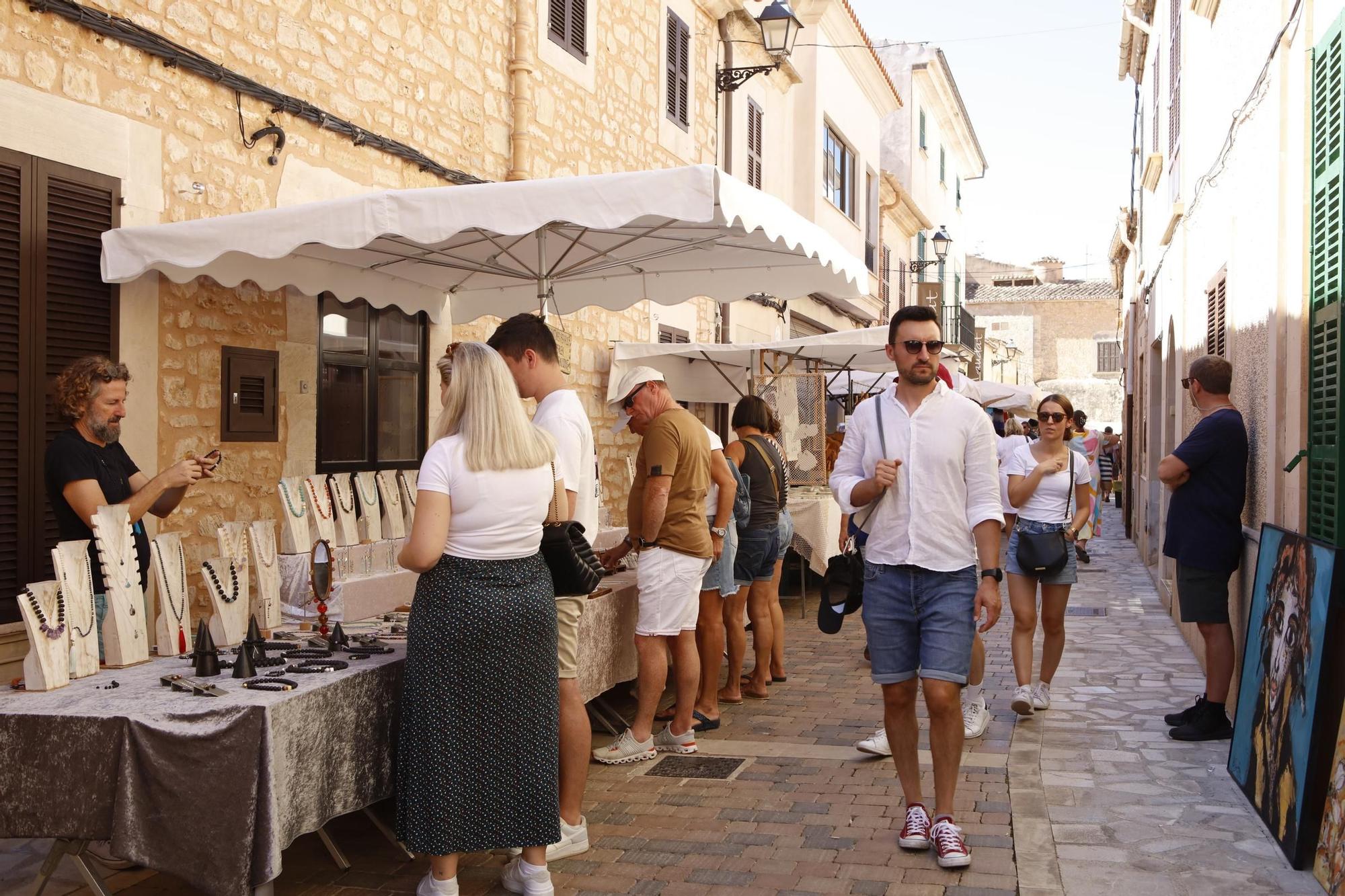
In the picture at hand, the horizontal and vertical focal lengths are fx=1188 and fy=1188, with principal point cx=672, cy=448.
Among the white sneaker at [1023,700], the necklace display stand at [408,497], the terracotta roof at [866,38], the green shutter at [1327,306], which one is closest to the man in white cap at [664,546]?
the white sneaker at [1023,700]

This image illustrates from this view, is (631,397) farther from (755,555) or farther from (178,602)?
(178,602)

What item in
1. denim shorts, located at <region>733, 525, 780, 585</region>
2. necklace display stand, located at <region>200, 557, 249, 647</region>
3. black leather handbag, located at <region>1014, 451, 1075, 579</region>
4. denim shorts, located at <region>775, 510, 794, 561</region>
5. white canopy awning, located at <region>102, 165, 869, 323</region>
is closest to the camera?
necklace display stand, located at <region>200, 557, 249, 647</region>

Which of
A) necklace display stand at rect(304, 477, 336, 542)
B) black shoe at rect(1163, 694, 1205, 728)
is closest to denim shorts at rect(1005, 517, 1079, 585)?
black shoe at rect(1163, 694, 1205, 728)

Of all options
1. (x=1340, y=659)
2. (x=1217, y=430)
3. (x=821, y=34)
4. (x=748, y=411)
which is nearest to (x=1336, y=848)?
(x=1340, y=659)

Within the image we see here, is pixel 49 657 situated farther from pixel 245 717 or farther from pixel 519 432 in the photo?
pixel 519 432

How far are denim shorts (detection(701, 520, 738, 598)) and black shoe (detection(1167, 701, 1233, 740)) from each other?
2.36m

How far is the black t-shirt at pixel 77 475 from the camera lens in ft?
14.2

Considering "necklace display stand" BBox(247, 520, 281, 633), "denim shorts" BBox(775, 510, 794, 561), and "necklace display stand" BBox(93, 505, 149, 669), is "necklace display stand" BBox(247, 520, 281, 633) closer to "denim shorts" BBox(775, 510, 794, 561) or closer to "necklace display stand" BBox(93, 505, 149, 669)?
"necklace display stand" BBox(93, 505, 149, 669)

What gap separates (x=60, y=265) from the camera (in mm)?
5320

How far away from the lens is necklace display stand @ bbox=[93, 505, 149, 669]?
13.3 feet

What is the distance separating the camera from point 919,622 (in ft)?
14.0

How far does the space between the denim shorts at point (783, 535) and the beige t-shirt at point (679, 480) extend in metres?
1.68

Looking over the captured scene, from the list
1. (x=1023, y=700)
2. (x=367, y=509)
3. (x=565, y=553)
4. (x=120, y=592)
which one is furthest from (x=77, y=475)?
(x=1023, y=700)

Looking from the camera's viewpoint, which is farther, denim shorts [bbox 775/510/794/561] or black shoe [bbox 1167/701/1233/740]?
denim shorts [bbox 775/510/794/561]
